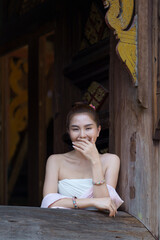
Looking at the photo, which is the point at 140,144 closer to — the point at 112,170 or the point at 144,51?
the point at 112,170

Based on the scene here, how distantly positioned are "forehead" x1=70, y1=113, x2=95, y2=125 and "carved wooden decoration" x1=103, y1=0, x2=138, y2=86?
397mm

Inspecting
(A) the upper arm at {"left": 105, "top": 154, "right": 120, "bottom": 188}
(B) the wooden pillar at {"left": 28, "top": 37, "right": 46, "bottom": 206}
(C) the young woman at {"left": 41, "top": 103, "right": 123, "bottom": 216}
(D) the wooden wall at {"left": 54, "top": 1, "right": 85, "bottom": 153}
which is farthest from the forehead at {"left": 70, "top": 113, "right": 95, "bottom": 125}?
(B) the wooden pillar at {"left": 28, "top": 37, "right": 46, "bottom": 206}

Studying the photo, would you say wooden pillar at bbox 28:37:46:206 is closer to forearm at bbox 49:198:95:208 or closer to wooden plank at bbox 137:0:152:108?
forearm at bbox 49:198:95:208

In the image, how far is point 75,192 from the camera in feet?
10.3

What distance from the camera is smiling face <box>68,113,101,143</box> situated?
123 inches

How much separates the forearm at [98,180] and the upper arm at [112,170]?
0.13 m

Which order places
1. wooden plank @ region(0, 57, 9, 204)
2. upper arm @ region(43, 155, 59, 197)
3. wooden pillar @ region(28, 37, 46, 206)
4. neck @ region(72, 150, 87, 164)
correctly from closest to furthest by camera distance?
upper arm @ region(43, 155, 59, 197) < neck @ region(72, 150, 87, 164) < wooden pillar @ region(28, 37, 46, 206) < wooden plank @ region(0, 57, 9, 204)

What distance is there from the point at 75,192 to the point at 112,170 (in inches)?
11.5

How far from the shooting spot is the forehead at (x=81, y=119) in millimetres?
3154

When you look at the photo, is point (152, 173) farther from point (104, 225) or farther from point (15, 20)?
point (15, 20)

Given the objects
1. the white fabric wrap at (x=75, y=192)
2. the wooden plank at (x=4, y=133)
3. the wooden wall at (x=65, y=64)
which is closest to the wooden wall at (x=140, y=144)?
the white fabric wrap at (x=75, y=192)

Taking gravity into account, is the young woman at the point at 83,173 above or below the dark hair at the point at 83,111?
below

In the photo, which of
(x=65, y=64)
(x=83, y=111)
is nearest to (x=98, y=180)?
(x=83, y=111)

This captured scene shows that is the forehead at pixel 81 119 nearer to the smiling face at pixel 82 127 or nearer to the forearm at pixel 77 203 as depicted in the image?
the smiling face at pixel 82 127
